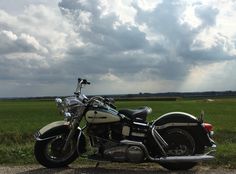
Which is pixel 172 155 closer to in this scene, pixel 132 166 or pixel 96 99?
pixel 132 166

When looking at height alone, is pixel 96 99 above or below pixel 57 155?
above

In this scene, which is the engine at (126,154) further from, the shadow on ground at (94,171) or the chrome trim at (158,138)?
the chrome trim at (158,138)

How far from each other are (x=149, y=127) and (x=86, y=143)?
4.01 feet

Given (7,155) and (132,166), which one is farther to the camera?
(7,155)

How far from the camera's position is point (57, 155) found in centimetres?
841

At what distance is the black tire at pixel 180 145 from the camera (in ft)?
27.1

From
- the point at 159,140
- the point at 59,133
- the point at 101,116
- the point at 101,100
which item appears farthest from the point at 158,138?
the point at 59,133

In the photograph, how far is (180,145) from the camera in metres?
8.28

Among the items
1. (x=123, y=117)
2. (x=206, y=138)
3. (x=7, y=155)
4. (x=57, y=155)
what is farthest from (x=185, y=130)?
(x=7, y=155)

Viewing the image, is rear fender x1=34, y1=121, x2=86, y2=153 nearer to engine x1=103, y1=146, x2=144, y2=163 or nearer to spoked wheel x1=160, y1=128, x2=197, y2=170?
engine x1=103, y1=146, x2=144, y2=163

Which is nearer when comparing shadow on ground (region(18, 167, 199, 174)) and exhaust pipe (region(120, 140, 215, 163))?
shadow on ground (region(18, 167, 199, 174))

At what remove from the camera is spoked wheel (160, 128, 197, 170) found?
8.25 m

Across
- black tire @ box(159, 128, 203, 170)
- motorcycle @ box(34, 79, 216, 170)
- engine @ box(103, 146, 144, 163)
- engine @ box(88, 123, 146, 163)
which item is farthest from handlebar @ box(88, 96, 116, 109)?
black tire @ box(159, 128, 203, 170)

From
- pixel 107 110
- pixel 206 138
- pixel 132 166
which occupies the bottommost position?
pixel 132 166
